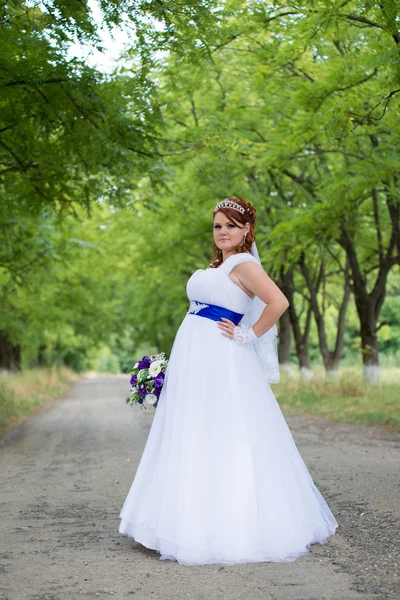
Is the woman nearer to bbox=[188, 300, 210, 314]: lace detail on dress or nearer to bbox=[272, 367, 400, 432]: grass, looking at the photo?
bbox=[188, 300, 210, 314]: lace detail on dress

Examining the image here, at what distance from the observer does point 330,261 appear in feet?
89.7

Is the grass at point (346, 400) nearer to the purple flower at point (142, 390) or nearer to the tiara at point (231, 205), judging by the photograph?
the purple flower at point (142, 390)

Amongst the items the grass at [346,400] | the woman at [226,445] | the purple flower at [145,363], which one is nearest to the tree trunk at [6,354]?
the grass at [346,400]

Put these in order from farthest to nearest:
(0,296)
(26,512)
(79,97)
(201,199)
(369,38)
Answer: (0,296) < (201,199) < (369,38) < (79,97) < (26,512)

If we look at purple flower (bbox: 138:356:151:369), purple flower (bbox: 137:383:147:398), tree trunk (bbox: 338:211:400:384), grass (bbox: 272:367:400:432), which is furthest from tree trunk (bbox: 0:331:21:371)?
purple flower (bbox: 137:383:147:398)

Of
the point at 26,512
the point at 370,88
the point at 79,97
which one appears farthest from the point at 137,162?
the point at 26,512

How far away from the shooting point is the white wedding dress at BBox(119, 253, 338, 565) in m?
5.25

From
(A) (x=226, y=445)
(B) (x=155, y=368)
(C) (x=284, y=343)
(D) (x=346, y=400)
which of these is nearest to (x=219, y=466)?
(A) (x=226, y=445)

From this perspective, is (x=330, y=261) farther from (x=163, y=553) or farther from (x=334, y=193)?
(x=163, y=553)

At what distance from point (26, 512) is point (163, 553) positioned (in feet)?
8.05

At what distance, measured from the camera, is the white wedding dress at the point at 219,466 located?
5.25 metres

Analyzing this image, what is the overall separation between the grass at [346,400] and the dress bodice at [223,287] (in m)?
8.77

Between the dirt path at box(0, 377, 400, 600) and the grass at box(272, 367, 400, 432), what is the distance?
3.07m

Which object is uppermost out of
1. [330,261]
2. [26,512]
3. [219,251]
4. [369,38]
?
[369,38]
